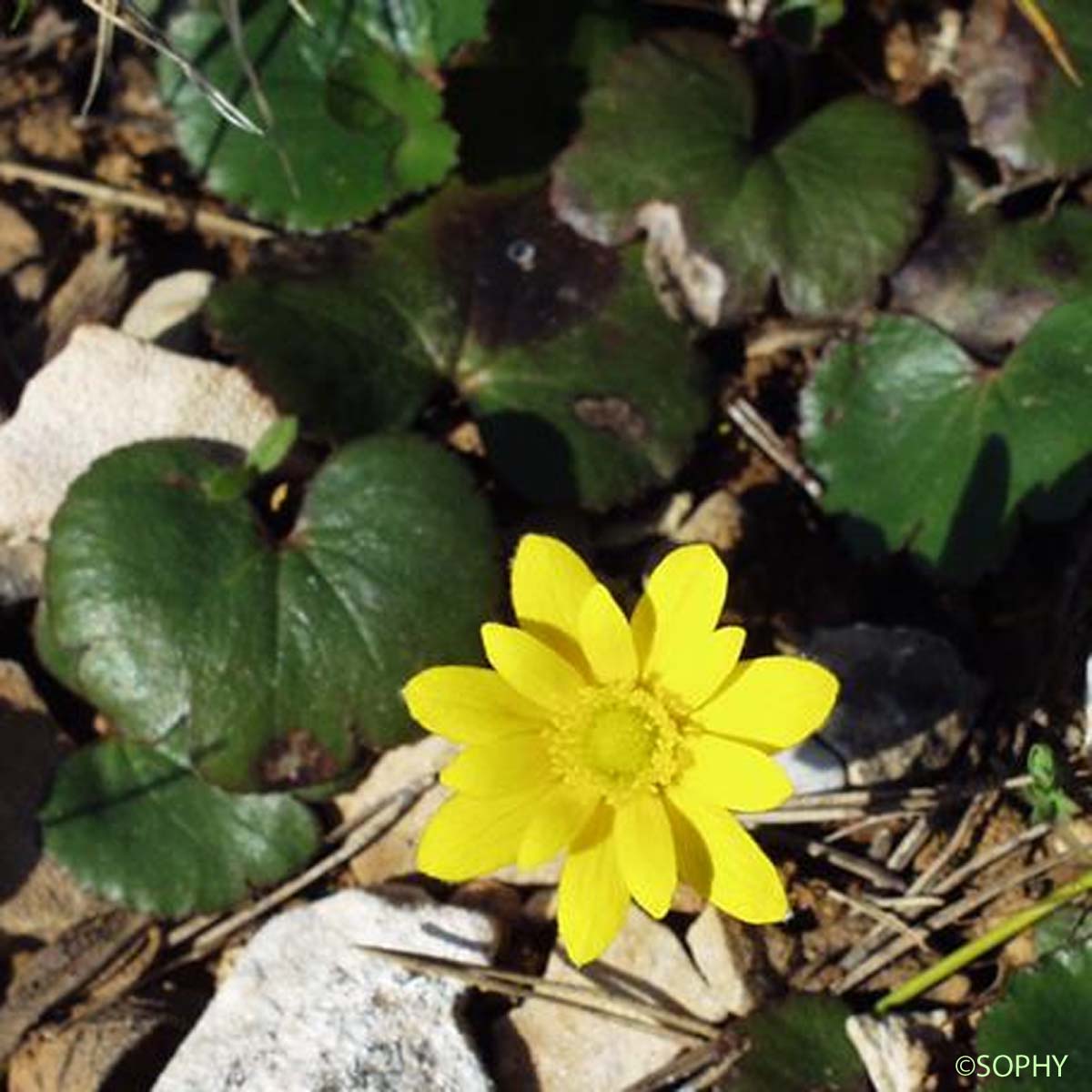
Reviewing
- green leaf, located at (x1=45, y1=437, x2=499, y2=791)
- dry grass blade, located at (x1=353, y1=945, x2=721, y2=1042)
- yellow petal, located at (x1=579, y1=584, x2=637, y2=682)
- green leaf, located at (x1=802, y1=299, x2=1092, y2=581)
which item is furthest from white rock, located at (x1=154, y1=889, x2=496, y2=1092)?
green leaf, located at (x1=802, y1=299, x2=1092, y2=581)

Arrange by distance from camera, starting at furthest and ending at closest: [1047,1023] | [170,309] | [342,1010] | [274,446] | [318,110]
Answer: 1. [170,309]
2. [318,110]
3. [274,446]
4. [342,1010]
5. [1047,1023]

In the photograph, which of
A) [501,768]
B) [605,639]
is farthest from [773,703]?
[501,768]

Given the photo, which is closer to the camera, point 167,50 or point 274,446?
point 167,50

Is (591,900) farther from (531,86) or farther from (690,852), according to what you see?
(531,86)

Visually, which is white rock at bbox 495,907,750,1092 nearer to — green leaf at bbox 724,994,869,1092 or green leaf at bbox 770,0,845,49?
green leaf at bbox 724,994,869,1092

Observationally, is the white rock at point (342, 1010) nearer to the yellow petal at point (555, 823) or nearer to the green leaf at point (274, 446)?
the yellow petal at point (555, 823)
